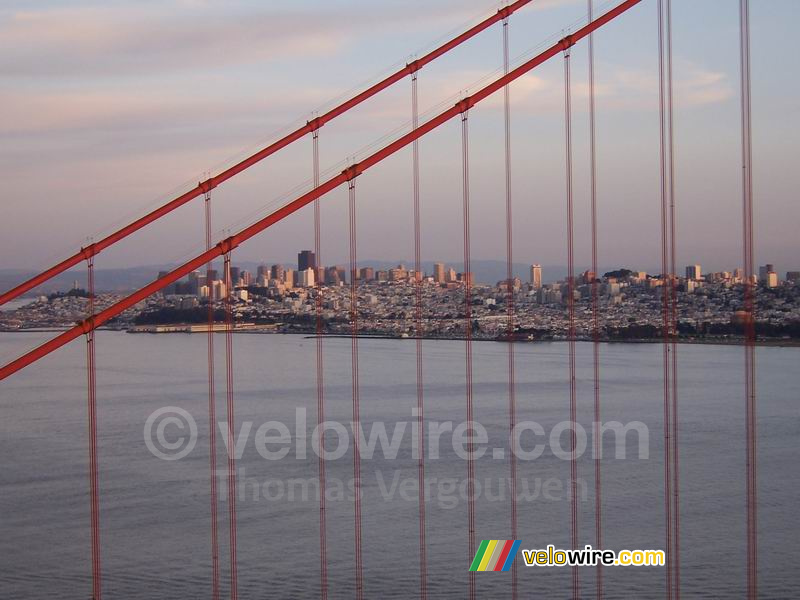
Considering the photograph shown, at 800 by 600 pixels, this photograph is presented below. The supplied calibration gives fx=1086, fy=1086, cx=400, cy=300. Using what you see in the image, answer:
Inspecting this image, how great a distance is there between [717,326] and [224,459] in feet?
65.4

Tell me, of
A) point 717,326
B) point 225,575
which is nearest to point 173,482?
point 225,575

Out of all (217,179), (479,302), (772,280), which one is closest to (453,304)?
(479,302)

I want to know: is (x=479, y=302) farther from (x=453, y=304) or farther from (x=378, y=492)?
(x=378, y=492)

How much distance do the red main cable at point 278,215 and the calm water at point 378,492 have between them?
23.3ft

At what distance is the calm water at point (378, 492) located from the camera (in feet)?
50.9

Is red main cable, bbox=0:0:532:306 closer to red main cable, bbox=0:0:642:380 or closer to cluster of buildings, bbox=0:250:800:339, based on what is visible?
red main cable, bbox=0:0:642:380

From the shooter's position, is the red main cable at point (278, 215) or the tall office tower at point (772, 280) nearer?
the red main cable at point (278, 215)

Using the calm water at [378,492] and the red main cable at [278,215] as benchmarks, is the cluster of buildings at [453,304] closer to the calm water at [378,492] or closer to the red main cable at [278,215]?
the calm water at [378,492]

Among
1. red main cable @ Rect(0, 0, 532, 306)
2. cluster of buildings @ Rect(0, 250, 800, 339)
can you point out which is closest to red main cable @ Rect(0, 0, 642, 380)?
red main cable @ Rect(0, 0, 532, 306)

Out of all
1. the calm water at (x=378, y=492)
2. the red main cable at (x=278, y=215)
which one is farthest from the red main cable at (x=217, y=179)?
the calm water at (x=378, y=492)

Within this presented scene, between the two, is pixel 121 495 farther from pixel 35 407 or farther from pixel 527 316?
pixel 527 316

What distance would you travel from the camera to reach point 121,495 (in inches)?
831

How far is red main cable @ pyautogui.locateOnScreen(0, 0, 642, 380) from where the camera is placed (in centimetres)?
732

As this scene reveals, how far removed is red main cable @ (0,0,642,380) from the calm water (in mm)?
7106
